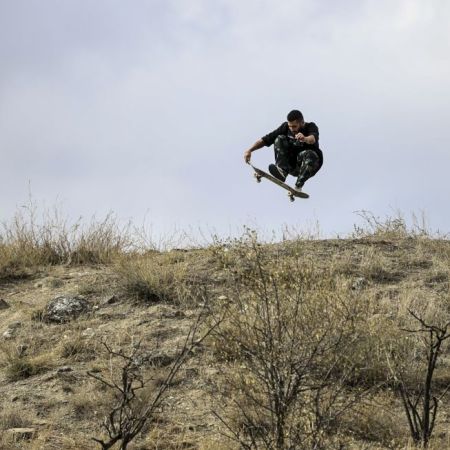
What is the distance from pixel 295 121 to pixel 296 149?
311 millimetres

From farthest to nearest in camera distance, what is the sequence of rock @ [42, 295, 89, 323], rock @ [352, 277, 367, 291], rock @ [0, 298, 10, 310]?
1. rock @ [0, 298, 10, 310]
2. rock @ [352, 277, 367, 291]
3. rock @ [42, 295, 89, 323]

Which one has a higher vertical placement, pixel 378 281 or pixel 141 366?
pixel 378 281

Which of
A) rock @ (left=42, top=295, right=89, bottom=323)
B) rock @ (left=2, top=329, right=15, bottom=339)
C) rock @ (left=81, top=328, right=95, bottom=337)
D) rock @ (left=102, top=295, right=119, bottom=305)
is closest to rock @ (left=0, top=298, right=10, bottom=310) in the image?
rock @ (left=42, top=295, right=89, bottom=323)

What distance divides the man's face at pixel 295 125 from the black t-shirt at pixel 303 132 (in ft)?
0.15

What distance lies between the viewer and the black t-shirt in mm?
9344

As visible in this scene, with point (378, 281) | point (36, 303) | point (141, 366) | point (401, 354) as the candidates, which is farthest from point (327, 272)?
point (36, 303)

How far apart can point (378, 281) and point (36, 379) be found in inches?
176

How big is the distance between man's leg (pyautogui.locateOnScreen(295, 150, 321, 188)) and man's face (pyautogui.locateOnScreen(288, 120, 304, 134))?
295 mm

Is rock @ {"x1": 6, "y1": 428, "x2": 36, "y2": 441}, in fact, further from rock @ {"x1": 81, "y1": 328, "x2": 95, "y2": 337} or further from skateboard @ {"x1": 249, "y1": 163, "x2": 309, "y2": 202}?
skateboard @ {"x1": 249, "y1": 163, "x2": 309, "y2": 202}

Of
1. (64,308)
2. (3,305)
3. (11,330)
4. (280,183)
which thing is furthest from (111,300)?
(280,183)

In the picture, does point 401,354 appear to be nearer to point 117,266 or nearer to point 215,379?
point 215,379

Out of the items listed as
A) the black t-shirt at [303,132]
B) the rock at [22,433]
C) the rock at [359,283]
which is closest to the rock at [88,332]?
the rock at [22,433]

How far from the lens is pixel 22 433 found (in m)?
7.12

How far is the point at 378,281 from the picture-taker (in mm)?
10602
